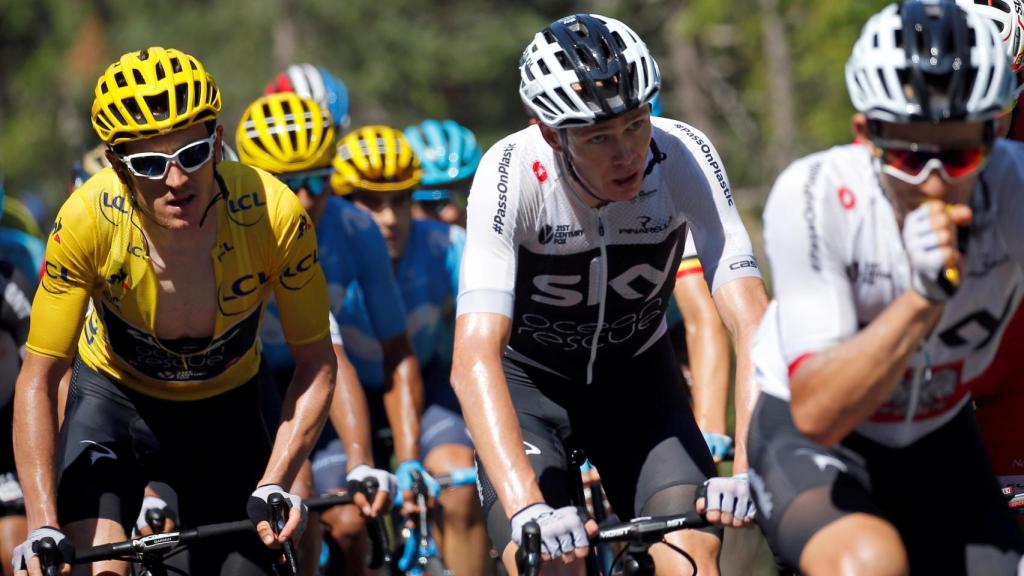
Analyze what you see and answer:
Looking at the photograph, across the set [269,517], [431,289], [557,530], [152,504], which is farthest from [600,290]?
[431,289]

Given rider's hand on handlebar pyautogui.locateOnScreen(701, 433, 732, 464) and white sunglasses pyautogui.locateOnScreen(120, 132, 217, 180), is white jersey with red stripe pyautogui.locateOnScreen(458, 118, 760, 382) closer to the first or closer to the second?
rider's hand on handlebar pyautogui.locateOnScreen(701, 433, 732, 464)

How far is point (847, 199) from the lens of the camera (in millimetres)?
4242

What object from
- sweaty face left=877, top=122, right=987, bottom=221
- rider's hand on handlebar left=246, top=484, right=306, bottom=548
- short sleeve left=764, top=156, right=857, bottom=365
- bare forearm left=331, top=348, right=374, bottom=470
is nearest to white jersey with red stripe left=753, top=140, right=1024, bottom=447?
short sleeve left=764, top=156, right=857, bottom=365

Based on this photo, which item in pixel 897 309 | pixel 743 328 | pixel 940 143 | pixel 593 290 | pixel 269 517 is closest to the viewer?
pixel 897 309

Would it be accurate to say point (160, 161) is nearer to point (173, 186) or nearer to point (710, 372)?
point (173, 186)

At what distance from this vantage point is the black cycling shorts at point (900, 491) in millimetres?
4328

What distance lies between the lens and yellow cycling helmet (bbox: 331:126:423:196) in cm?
913

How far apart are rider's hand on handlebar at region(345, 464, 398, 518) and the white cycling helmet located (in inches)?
119

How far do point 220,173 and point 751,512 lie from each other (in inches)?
97.6

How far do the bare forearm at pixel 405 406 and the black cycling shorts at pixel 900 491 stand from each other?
11.5 feet

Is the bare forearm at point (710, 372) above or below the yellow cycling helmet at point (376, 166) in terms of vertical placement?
below

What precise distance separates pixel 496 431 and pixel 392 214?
171 inches

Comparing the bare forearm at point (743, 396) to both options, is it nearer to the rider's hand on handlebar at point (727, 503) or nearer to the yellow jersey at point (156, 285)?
the rider's hand on handlebar at point (727, 503)

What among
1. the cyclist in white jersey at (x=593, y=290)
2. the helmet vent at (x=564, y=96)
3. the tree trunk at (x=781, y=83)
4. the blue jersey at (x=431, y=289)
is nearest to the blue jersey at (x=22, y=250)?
the blue jersey at (x=431, y=289)
